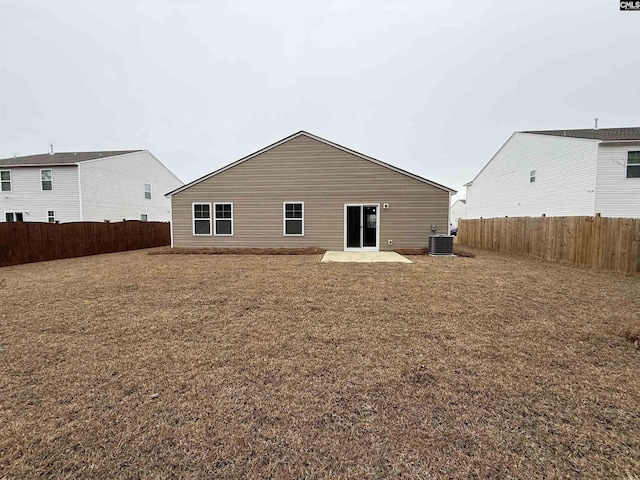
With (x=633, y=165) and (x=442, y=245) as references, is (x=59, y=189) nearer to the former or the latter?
(x=442, y=245)

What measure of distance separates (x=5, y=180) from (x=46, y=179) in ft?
9.67

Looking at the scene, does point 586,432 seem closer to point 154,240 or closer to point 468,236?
point 468,236

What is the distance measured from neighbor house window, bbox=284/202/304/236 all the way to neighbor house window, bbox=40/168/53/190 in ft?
54.9

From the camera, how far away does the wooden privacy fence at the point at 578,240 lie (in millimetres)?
8695

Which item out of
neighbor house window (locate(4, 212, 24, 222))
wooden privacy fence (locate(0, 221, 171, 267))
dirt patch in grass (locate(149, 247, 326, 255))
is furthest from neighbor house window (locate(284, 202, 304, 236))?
neighbor house window (locate(4, 212, 24, 222))

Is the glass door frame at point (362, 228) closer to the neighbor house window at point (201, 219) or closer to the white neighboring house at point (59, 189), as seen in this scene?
the neighbor house window at point (201, 219)

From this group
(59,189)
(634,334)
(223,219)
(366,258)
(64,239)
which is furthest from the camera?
(59,189)

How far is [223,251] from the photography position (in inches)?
546

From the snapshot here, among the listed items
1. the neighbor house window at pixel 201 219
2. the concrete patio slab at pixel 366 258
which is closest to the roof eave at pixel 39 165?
the neighbor house window at pixel 201 219

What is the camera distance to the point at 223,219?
14.7 metres

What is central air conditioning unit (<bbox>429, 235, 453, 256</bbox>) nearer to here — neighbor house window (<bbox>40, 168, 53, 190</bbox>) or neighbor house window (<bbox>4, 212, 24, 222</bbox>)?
neighbor house window (<bbox>40, 168, 53, 190</bbox>)

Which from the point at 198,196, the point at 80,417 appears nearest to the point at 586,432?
the point at 80,417

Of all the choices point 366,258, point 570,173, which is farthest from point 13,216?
point 570,173

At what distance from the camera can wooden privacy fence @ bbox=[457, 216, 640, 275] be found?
8.70 metres
